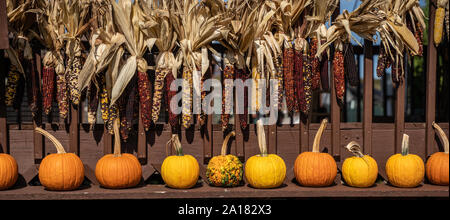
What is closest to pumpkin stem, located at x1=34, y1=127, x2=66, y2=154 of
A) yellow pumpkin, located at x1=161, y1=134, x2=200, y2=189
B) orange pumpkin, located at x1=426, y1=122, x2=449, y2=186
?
yellow pumpkin, located at x1=161, y1=134, x2=200, y2=189

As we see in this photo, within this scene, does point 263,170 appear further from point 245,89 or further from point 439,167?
point 439,167

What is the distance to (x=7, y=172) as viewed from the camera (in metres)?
3.46

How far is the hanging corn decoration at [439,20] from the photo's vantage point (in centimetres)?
388

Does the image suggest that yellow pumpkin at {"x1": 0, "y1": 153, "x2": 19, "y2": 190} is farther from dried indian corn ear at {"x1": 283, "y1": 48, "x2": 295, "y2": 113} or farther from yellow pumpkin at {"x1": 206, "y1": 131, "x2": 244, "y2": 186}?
dried indian corn ear at {"x1": 283, "y1": 48, "x2": 295, "y2": 113}

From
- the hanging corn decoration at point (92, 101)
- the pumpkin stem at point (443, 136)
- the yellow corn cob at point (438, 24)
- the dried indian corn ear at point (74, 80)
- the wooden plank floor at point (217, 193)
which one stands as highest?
the yellow corn cob at point (438, 24)

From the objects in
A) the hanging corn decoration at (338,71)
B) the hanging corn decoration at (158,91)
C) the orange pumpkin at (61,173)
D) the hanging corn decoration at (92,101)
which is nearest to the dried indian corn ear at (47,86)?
the hanging corn decoration at (92,101)

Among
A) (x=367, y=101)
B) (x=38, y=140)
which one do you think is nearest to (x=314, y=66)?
(x=367, y=101)

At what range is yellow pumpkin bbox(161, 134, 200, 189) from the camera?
3.46m

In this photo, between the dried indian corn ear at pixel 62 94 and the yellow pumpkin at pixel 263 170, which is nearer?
the yellow pumpkin at pixel 263 170

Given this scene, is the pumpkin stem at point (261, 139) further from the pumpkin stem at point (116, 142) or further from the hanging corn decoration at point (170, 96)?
the pumpkin stem at point (116, 142)

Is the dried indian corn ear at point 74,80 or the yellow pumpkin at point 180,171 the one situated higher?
the dried indian corn ear at point 74,80

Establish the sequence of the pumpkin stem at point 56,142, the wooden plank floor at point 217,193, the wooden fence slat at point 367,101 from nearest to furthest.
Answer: the wooden plank floor at point 217,193 → the pumpkin stem at point 56,142 → the wooden fence slat at point 367,101

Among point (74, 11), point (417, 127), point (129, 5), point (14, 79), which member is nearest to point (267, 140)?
point (417, 127)

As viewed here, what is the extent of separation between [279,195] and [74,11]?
251 centimetres
